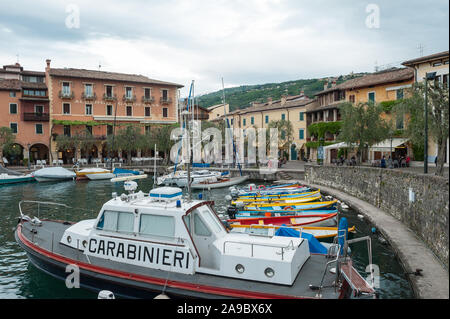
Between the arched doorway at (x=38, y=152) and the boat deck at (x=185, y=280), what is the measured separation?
50.5 m

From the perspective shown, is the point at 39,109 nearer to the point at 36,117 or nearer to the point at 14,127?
the point at 36,117

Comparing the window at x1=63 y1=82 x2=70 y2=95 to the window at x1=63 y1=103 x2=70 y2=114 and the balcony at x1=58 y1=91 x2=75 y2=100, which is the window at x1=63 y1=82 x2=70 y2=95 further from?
the window at x1=63 y1=103 x2=70 y2=114

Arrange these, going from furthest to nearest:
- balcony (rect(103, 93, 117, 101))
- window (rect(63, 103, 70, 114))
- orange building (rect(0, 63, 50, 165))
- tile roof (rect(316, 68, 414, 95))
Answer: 1. balcony (rect(103, 93, 117, 101))
2. window (rect(63, 103, 70, 114))
3. orange building (rect(0, 63, 50, 165))
4. tile roof (rect(316, 68, 414, 95))

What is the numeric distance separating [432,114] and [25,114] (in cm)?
5268

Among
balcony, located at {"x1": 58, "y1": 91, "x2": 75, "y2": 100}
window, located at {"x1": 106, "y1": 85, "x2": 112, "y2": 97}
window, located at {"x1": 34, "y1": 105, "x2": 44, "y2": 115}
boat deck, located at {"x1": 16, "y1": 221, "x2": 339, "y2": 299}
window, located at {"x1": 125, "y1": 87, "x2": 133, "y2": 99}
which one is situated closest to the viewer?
boat deck, located at {"x1": 16, "y1": 221, "x2": 339, "y2": 299}

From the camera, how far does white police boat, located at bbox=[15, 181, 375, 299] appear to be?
7.99 metres

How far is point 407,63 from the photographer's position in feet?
106

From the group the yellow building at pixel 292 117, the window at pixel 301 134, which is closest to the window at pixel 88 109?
the yellow building at pixel 292 117

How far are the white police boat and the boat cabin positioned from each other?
2cm

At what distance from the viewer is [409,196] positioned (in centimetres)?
1484

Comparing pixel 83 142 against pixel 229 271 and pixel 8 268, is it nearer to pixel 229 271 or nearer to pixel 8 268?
pixel 8 268

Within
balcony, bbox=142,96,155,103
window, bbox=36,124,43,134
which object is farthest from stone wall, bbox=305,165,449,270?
window, bbox=36,124,43,134
